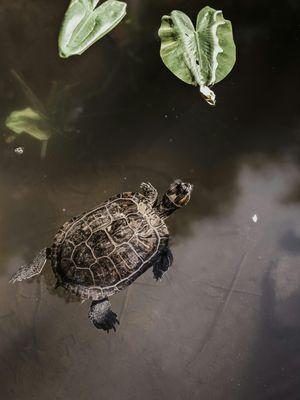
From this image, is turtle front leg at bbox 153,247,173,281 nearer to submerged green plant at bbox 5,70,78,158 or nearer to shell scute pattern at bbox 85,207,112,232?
shell scute pattern at bbox 85,207,112,232

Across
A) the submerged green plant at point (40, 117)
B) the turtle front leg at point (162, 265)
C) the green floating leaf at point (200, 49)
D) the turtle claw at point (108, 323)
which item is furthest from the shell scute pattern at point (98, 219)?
the green floating leaf at point (200, 49)

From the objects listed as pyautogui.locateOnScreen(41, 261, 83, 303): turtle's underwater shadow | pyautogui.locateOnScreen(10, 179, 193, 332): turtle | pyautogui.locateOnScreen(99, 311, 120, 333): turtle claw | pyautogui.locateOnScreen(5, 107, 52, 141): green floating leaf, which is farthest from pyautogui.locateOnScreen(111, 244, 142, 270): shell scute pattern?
pyautogui.locateOnScreen(5, 107, 52, 141): green floating leaf

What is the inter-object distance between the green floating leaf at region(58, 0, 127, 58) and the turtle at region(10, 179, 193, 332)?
3.70 ft

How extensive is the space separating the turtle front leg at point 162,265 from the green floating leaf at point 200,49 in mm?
1175

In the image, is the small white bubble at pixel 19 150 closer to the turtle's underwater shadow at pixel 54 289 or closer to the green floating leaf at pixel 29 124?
the green floating leaf at pixel 29 124

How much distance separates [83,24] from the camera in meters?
3.61

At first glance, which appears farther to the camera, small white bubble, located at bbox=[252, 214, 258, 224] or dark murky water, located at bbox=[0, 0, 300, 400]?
small white bubble, located at bbox=[252, 214, 258, 224]

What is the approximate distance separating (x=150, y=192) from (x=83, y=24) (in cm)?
133

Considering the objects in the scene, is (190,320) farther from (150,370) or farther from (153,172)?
(153,172)

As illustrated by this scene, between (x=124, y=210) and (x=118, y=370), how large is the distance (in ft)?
3.62

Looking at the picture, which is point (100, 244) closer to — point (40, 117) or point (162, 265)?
point (162, 265)

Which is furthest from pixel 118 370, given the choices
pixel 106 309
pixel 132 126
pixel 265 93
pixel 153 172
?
pixel 265 93

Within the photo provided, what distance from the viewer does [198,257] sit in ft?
11.9

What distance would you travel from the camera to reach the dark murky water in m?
3.38
